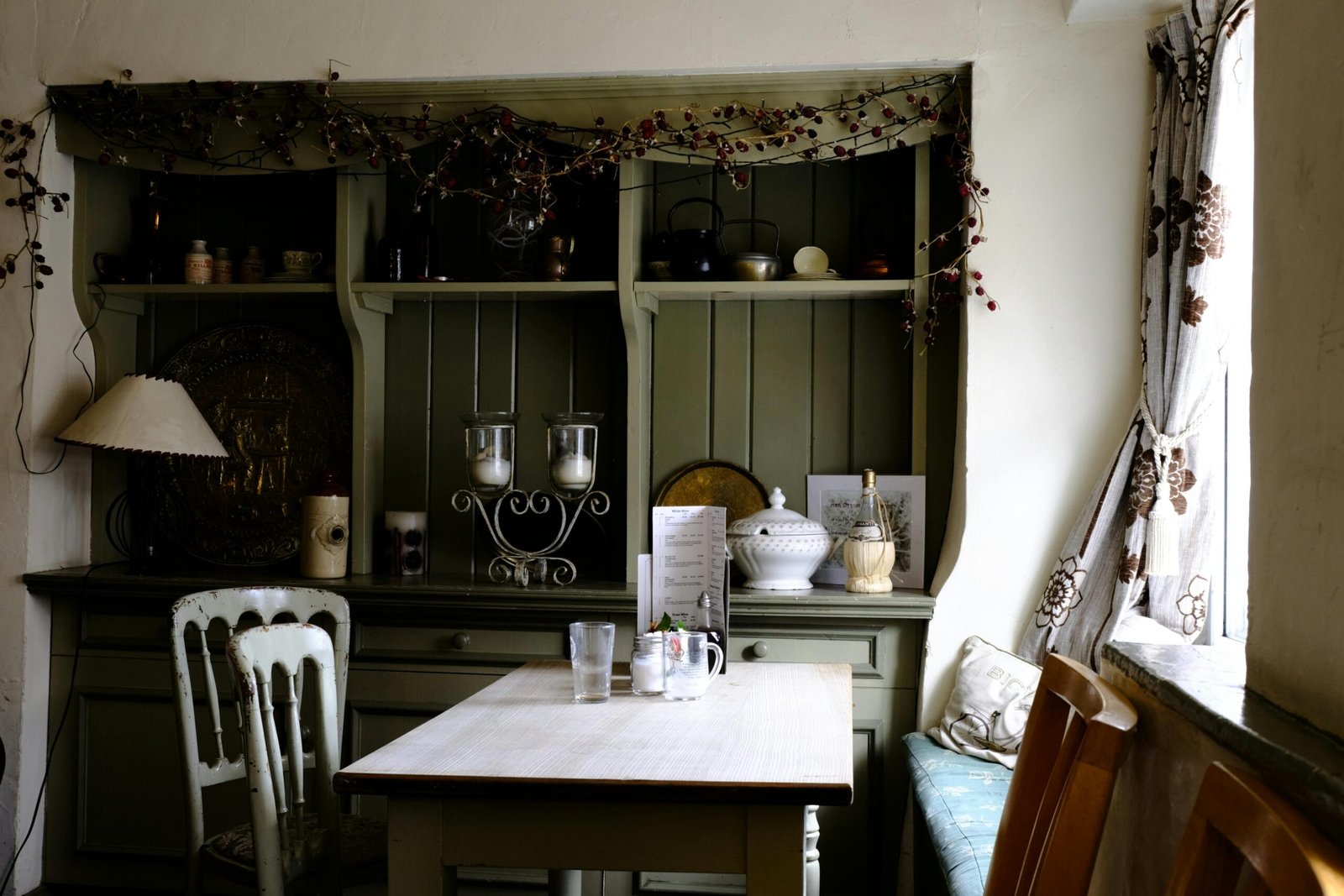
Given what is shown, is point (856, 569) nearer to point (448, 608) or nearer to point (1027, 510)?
point (1027, 510)

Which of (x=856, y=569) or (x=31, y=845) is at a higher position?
(x=856, y=569)

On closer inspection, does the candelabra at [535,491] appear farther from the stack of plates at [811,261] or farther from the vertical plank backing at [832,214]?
the vertical plank backing at [832,214]

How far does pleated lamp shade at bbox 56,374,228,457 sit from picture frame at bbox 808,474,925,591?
5.71 feet

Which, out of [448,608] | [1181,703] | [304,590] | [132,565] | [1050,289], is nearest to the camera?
[1181,703]

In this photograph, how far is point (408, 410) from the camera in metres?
3.54

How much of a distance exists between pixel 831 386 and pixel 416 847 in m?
2.05

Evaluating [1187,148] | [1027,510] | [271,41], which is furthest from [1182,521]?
[271,41]

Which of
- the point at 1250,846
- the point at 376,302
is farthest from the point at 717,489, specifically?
the point at 1250,846

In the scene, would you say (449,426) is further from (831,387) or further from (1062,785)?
(1062,785)

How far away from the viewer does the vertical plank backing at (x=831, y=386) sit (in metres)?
3.35

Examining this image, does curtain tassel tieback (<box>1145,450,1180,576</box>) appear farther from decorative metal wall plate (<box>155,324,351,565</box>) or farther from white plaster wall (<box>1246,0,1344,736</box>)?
decorative metal wall plate (<box>155,324,351,565</box>)

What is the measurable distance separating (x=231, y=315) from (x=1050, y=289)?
8.04 feet

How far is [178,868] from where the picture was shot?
3.25m

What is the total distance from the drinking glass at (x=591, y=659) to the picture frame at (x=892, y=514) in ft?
3.67
